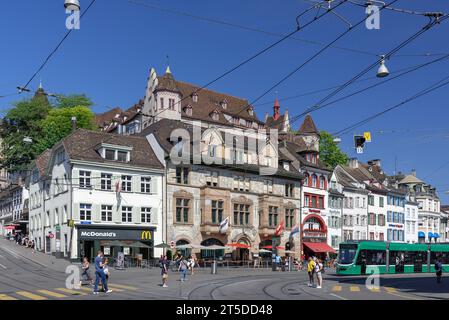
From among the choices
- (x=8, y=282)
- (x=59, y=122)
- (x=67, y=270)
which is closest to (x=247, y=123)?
(x=59, y=122)

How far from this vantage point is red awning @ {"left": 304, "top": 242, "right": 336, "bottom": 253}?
66188 millimetres

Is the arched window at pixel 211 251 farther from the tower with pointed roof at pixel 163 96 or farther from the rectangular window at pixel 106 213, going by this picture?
the tower with pointed roof at pixel 163 96

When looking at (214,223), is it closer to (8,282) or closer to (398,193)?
(8,282)

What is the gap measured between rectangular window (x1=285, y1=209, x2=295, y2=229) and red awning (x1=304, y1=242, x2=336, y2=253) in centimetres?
314

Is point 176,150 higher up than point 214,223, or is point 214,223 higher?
point 176,150

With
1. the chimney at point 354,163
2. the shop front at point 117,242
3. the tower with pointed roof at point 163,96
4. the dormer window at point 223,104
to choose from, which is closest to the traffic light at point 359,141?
the shop front at point 117,242

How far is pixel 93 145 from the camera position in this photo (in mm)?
52625

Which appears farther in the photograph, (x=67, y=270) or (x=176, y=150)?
(x=176, y=150)

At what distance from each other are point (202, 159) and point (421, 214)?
51077mm

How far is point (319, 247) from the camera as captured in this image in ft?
221

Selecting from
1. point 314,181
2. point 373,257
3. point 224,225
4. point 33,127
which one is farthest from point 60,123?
point 373,257

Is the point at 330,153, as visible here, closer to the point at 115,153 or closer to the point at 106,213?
the point at 115,153
